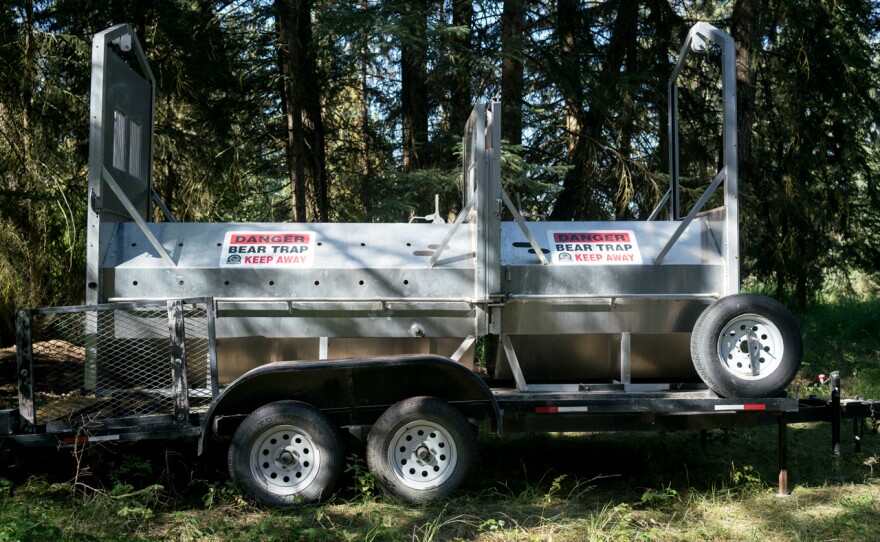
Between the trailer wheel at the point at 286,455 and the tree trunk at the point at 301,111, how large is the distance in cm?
670

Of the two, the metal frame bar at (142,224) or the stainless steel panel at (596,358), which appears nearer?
the metal frame bar at (142,224)

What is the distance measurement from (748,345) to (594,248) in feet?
4.46

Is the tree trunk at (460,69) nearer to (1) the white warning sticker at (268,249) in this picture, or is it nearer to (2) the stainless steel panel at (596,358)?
(1) the white warning sticker at (268,249)

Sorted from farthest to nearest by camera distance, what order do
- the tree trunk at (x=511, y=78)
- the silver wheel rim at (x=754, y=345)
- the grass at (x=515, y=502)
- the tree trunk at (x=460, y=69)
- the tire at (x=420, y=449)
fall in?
the tree trunk at (x=511, y=78), the tree trunk at (x=460, y=69), the silver wheel rim at (x=754, y=345), the tire at (x=420, y=449), the grass at (x=515, y=502)

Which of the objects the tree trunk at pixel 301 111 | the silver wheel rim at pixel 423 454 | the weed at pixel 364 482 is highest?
the tree trunk at pixel 301 111

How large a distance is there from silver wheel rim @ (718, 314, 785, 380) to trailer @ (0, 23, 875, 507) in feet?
0.05

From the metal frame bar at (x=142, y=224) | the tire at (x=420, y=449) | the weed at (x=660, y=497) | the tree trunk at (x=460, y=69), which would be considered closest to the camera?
the tire at (x=420, y=449)

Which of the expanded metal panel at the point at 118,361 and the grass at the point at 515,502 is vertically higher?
the expanded metal panel at the point at 118,361

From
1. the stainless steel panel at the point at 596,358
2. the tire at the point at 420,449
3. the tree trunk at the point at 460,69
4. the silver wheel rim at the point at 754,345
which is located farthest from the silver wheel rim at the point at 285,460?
the tree trunk at the point at 460,69

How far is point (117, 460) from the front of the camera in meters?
6.83

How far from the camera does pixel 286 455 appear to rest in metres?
5.66

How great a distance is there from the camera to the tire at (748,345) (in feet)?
19.6

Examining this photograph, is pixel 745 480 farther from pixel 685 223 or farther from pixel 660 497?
pixel 685 223

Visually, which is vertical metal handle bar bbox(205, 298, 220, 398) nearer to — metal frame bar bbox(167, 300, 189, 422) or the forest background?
metal frame bar bbox(167, 300, 189, 422)
